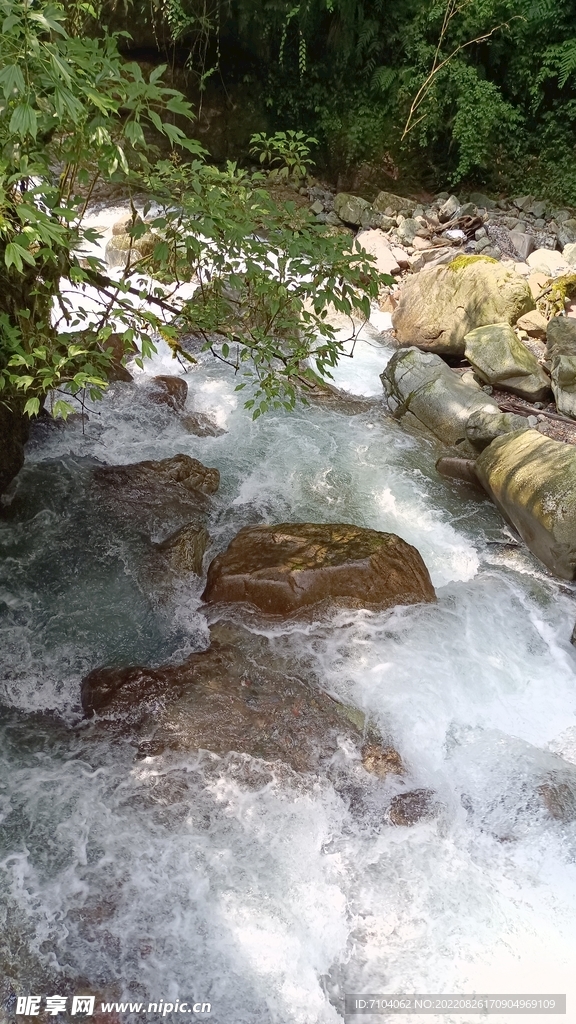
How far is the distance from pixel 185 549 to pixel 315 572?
946 mm

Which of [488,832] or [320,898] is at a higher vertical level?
[488,832]

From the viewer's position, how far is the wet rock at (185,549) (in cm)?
454

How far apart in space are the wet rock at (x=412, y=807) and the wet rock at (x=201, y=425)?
372 cm

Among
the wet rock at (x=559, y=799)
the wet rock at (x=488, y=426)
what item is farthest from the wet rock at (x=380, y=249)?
the wet rock at (x=559, y=799)

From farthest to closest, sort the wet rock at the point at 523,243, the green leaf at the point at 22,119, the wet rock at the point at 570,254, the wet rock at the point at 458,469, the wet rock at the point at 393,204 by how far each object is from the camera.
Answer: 1. the wet rock at the point at 393,204
2. the wet rock at the point at 523,243
3. the wet rock at the point at 570,254
4. the wet rock at the point at 458,469
5. the green leaf at the point at 22,119

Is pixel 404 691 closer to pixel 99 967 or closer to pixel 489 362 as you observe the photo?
pixel 99 967

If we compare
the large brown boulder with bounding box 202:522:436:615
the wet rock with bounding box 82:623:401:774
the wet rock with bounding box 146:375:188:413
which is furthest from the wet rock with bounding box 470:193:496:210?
the wet rock with bounding box 82:623:401:774

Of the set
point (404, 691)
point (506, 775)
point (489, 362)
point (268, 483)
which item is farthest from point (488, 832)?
point (489, 362)

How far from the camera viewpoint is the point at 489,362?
277 inches

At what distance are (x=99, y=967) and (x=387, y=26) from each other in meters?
12.9

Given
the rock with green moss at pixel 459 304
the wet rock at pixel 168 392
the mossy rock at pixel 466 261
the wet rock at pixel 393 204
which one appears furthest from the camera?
the wet rock at pixel 393 204

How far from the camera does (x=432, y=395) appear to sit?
661 centimetres

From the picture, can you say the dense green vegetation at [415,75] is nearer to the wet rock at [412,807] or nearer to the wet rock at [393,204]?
the wet rock at [393,204]

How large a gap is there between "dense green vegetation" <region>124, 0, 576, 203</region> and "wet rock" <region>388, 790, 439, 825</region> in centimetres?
1034
